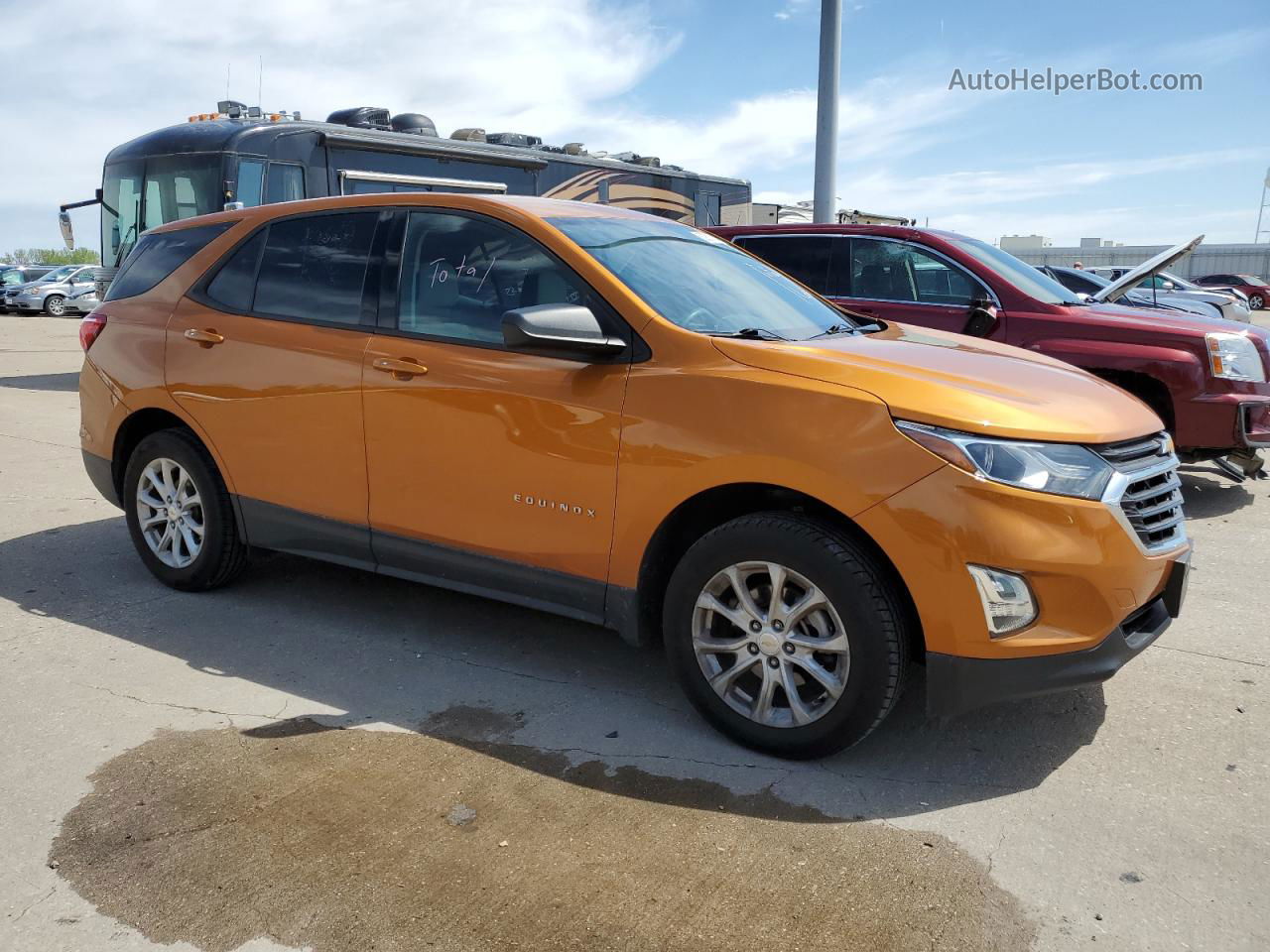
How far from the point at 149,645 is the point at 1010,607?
3.34m

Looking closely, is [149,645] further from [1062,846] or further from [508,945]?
[1062,846]

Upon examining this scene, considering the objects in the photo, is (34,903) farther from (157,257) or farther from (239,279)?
(157,257)

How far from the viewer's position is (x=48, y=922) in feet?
8.47

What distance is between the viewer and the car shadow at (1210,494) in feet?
22.9

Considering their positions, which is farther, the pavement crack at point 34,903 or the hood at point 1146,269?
the hood at point 1146,269

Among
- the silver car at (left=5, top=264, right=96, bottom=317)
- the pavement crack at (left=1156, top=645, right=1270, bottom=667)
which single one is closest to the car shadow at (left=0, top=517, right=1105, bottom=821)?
the pavement crack at (left=1156, top=645, right=1270, bottom=667)

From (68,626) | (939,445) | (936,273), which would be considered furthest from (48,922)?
(936,273)

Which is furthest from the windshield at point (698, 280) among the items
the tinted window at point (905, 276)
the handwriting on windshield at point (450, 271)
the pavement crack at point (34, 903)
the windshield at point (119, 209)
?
the windshield at point (119, 209)

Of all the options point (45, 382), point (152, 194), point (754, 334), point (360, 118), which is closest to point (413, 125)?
point (360, 118)

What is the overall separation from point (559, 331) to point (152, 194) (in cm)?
1091

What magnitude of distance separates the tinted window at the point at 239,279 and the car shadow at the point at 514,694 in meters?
1.37

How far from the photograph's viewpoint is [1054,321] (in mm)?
6910

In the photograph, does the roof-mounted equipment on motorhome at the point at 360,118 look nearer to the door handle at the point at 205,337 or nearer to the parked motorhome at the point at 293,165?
the parked motorhome at the point at 293,165

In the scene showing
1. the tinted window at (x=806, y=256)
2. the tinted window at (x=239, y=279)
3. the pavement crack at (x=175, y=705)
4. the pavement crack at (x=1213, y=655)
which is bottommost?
the pavement crack at (x=175, y=705)
